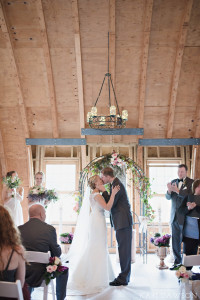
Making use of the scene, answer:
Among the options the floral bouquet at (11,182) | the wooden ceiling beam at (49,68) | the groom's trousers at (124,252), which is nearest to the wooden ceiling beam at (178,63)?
the wooden ceiling beam at (49,68)

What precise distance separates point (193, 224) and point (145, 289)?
4.31ft

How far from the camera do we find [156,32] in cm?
788

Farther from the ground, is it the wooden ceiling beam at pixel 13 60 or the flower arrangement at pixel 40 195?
the wooden ceiling beam at pixel 13 60

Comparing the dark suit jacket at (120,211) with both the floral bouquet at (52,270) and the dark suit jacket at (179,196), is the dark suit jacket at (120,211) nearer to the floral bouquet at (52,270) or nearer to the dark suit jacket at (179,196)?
the dark suit jacket at (179,196)

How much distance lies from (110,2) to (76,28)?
890 millimetres

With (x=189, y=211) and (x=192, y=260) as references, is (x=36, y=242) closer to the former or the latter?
(x=192, y=260)

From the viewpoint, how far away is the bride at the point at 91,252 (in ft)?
17.0

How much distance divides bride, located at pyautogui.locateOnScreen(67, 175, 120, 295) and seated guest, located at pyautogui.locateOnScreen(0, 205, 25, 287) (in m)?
2.35

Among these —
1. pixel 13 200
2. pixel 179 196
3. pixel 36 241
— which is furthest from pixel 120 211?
pixel 13 200

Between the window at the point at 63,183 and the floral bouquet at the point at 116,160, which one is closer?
the floral bouquet at the point at 116,160

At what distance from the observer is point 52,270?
12.6 ft

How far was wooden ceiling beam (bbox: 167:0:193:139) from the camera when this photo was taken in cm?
732

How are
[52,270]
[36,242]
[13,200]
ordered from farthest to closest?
[13,200] < [36,242] < [52,270]

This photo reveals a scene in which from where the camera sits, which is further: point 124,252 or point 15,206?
point 15,206
